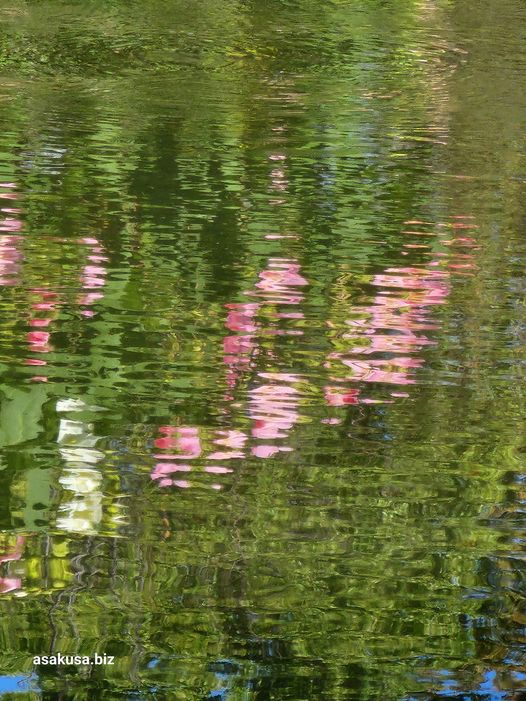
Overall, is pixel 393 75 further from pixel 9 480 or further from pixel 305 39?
pixel 9 480

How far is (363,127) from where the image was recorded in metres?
3.73

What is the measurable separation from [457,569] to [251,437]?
388mm

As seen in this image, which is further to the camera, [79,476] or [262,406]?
[262,406]

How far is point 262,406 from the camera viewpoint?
1676 millimetres

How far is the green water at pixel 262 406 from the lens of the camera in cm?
115

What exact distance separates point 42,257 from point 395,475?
3.55 feet

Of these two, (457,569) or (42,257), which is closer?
(457,569)

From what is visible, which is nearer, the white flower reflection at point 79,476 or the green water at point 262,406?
the green water at point 262,406

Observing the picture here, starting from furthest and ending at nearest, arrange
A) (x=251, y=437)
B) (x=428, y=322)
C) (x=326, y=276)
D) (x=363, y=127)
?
(x=363, y=127) < (x=326, y=276) < (x=428, y=322) < (x=251, y=437)

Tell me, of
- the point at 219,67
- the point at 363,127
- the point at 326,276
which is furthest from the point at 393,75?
the point at 326,276

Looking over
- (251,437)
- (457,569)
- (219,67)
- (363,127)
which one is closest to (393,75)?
(219,67)

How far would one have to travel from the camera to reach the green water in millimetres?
1153

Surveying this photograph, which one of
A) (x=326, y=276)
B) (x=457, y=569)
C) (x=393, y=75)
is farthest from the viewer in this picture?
(x=393, y=75)

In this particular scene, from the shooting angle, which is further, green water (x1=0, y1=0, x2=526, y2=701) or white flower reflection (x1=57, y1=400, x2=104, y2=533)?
white flower reflection (x1=57, y1=400, x2=104, y2=533)
